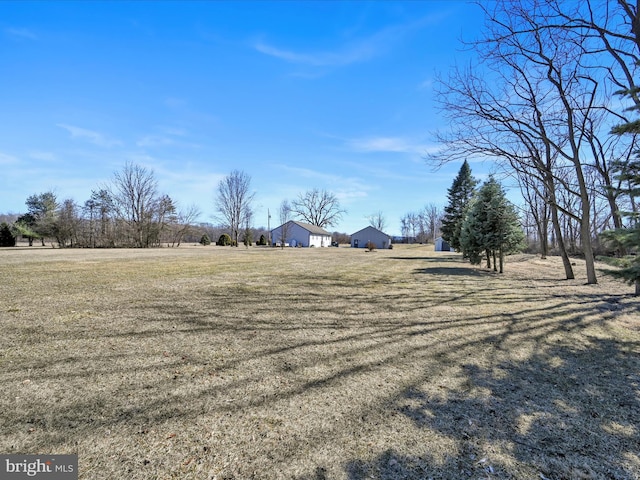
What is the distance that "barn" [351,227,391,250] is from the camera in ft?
177

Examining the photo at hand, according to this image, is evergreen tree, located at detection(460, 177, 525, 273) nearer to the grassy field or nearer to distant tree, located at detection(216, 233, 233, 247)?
the grassy field

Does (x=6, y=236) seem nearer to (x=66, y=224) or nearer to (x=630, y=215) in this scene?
(x=66, y=224)

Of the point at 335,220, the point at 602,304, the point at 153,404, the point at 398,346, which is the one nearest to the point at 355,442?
the point at 153,404

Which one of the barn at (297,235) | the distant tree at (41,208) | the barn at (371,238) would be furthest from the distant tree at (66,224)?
the barn at (371,238)

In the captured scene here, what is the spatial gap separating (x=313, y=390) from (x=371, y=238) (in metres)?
53.1

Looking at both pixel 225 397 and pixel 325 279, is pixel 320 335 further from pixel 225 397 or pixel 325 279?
pixel 325 279

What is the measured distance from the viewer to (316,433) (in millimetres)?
2240

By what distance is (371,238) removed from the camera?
55.1 m

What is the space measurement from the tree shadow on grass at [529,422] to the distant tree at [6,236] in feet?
133

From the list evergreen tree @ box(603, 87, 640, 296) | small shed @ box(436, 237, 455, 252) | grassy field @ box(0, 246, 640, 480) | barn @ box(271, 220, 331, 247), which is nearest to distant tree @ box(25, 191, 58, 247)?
barn @ box(271, 220, 331, 247)

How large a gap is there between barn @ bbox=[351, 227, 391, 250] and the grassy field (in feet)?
158

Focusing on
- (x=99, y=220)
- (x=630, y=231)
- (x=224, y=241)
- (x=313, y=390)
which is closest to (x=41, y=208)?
(x=99, y=220)

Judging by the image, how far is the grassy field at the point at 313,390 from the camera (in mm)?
1985

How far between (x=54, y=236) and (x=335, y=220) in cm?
4694
